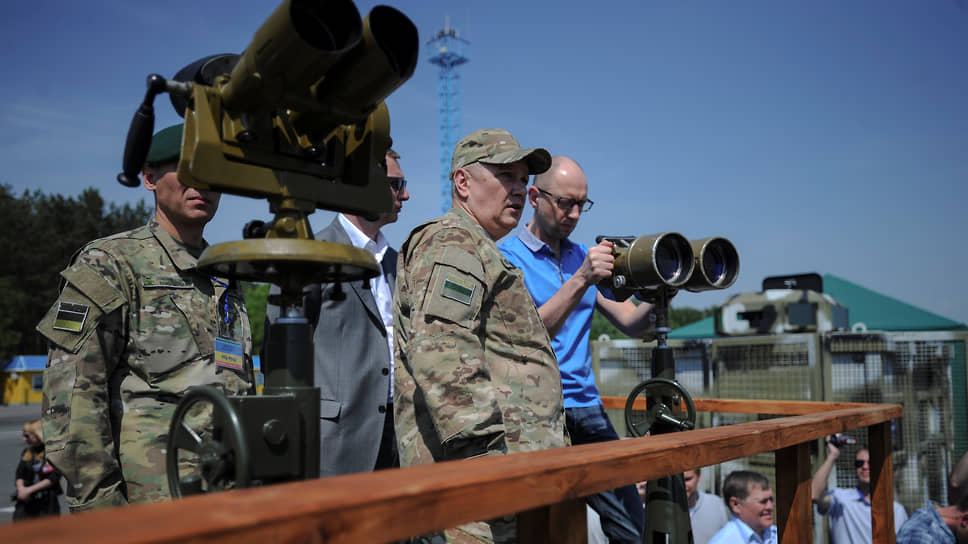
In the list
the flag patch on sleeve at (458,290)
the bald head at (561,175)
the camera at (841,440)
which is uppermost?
the bald head at (561,175)

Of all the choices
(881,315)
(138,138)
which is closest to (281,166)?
(138,138)

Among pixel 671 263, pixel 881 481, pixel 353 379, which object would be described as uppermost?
pixel 671 263

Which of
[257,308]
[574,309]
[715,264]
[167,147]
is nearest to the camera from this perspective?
[167,147]

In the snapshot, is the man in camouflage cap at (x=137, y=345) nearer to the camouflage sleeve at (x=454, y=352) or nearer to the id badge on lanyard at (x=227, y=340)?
the id badge on lanyard at (x=227, y=340)

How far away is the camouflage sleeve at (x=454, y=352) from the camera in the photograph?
1872 millimetres

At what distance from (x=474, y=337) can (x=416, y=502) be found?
0.99 metres

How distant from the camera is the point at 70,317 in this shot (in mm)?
1985

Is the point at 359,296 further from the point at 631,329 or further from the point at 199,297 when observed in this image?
the point at 631,329

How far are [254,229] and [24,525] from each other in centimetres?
70

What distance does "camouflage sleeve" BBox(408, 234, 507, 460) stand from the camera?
6.14 ft

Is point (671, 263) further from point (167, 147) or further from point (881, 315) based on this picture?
point (881, 315)

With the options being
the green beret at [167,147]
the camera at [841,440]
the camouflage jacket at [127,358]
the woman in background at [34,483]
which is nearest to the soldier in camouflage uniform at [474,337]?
the camouflage jacket at [127,358]

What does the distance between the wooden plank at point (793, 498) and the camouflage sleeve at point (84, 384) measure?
2019 millimetres

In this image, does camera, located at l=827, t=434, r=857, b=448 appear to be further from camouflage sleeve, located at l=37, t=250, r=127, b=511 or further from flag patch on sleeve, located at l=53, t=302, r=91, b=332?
flag patch on sleeve, located at l=53, t=302, r=91, b=332
